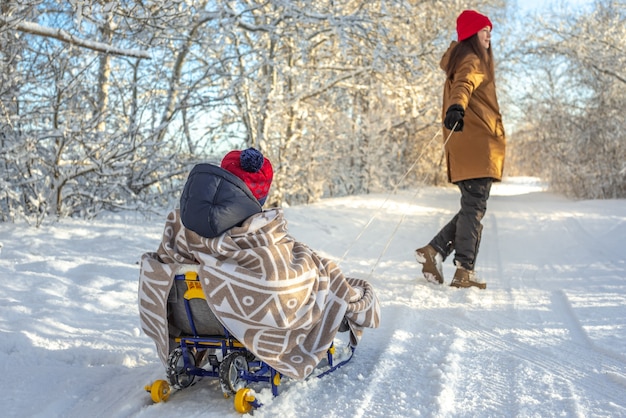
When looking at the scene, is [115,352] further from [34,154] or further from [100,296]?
[34,154]

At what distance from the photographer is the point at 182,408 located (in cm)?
266

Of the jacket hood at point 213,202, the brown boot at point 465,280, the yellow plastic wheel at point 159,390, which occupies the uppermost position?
the jacket hood at point 213,202

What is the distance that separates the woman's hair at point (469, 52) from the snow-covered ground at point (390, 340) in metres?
1.77

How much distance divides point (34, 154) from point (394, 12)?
6.12 m

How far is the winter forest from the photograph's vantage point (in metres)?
6.62

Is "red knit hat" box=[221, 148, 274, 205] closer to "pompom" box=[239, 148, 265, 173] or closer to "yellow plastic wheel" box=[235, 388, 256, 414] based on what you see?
"pompom" box=[239, 148, 265, 173]

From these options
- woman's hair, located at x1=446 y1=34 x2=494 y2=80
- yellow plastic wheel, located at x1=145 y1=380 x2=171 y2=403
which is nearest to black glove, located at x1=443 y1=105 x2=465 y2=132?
woman's hair, located at x1=446 y1=34 x2=494 y2=80

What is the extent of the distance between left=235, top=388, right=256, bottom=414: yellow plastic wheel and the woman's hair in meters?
3.34

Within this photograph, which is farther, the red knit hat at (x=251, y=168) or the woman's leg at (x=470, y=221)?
the woman's leg at (x=470, y=221)

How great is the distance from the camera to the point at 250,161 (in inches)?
108

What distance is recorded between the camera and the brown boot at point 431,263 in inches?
196

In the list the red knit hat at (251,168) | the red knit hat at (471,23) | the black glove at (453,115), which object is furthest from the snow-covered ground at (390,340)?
the red knit hat at (471,23)

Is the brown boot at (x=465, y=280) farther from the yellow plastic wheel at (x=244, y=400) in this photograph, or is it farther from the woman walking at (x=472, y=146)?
the yellow plastic wheel at (x=244, y=400)

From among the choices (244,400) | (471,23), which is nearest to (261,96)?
(471,23)
